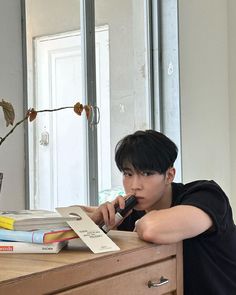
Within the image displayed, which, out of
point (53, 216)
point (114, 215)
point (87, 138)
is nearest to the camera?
point (53, 216)

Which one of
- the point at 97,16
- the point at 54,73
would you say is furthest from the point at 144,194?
the point at 97,16

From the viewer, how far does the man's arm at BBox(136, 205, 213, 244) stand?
3.81 feet

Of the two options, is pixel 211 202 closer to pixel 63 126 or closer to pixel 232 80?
pixel 63 126

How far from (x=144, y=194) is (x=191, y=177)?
166 centimetres

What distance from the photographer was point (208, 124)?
313cm

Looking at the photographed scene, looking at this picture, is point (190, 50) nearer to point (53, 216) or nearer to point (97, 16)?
point (97, 16)

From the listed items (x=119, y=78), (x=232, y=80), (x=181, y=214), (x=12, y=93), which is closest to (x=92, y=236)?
(x=181, y=214)

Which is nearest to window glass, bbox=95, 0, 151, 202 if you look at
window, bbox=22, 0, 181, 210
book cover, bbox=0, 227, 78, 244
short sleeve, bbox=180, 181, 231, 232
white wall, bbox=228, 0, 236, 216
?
window, bbox=22, 0, 181, 210

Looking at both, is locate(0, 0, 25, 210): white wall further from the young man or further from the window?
the young man

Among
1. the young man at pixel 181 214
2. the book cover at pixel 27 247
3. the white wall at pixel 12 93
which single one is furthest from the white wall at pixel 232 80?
the book cover at pixel 27 247

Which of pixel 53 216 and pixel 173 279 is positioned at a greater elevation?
pixel 53 216

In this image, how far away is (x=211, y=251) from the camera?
52.5 inches

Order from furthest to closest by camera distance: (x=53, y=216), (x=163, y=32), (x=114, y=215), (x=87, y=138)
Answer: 1. (x=163, y=32)
2. (x=87, y=138)
3. (x=114, y=215)
4. (x=53, y=216)

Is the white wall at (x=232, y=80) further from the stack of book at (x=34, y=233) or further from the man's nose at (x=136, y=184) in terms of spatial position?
the stack of book at (x=34, y=233)
